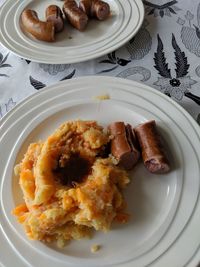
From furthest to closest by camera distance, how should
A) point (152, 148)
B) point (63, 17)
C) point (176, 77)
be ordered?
point (63, 17), point (176, 77), point (152, 148)

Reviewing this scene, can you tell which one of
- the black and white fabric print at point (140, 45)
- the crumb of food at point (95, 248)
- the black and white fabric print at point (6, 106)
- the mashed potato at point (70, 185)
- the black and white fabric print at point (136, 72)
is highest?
the black and white fabric print at point (140, 45)

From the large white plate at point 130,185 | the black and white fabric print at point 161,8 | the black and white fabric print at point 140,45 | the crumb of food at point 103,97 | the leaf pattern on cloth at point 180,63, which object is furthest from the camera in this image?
the black and white fabric print at point 161,8

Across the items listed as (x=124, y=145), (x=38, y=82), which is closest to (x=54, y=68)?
(x=38, y=82)

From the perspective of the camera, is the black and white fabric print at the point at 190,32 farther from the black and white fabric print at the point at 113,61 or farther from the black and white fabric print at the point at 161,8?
the black and white fabric print at the point at 113,61

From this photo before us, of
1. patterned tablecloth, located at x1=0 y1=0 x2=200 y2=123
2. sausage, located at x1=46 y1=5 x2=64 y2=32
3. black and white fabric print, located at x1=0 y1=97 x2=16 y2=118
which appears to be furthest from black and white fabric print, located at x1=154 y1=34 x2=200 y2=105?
black and white fabric print, located at x1=0 y1=97 x2=16 y2=118

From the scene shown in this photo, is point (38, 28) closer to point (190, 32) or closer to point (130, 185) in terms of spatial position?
point (190, 32)

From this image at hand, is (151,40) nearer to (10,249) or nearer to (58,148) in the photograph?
(58,148)

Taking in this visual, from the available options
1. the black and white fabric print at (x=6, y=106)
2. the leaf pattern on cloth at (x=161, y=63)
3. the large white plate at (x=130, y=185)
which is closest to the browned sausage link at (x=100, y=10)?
the leaf pattern on cloth at (x=161, y=63)

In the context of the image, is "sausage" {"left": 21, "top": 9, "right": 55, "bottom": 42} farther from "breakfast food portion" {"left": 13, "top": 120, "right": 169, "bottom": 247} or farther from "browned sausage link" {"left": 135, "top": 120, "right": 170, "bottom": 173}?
"browned sausage link" {"left": 135, "top": 120, "right": 170, "bottom": 173}
